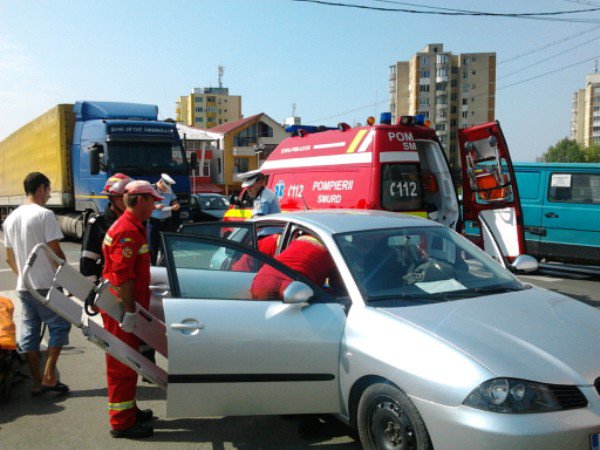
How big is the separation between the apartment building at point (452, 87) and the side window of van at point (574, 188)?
293ft

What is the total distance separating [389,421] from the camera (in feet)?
9.84

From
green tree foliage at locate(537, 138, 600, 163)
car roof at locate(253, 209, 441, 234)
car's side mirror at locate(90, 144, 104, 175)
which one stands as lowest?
car roof at locate(253, 209, 441, 234)

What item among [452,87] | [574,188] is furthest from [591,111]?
[574,188]

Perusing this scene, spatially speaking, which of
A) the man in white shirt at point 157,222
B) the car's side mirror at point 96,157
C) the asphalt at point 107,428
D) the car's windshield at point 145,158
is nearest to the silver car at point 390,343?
the asphalt at point 107,428

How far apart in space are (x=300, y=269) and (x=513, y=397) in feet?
5.10

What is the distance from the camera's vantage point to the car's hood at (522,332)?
2708 mm

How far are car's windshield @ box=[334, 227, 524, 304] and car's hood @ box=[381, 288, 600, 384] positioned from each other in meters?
0.19

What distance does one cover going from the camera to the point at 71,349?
603 cm

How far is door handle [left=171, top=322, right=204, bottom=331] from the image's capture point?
3.27 meters

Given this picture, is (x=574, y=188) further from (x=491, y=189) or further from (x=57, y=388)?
(x=57, y=388)

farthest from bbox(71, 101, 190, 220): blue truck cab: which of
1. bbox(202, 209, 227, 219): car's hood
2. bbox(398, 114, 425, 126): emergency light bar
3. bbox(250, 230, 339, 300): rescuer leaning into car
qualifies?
bbox(250, 230, 339, 300): rescuer leaning into car

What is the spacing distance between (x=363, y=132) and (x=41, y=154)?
1240 centimetres

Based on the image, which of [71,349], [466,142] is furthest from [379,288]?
[466,142]

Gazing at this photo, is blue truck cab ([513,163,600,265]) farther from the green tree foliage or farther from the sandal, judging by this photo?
the green tree foliage
